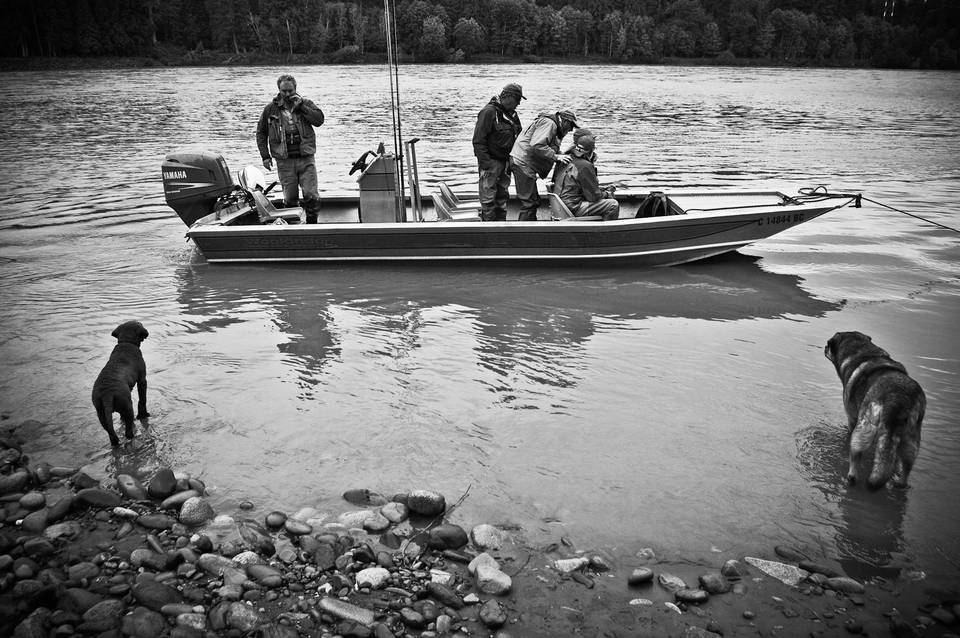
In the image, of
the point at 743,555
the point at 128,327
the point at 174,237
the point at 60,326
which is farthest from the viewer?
the point at 174,237

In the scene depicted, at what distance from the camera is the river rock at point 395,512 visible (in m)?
4.39

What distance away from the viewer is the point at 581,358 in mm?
7074

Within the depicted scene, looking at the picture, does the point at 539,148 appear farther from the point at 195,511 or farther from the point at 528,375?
the point at 195,511

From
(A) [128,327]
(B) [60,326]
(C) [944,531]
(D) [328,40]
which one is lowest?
(C) [944,531]

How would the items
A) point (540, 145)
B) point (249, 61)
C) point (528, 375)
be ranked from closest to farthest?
point (528, 375), point (540, 145), point (249, 61)

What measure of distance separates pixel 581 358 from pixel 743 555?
3136 mm

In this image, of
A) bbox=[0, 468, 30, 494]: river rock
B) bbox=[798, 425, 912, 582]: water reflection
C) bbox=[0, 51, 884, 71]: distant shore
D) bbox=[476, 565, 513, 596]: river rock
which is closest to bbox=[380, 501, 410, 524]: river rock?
bbox=[476, 565, 513, 596]: river rock

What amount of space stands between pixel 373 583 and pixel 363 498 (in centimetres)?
95

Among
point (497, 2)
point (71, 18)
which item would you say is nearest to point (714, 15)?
point (497, 2)

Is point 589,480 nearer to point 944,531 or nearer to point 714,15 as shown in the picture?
point 944,531

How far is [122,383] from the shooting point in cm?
518

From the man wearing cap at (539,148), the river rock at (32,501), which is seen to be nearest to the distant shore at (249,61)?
the man wearing cap at (539,148)

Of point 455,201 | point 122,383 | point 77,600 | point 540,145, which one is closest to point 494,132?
point 540,145

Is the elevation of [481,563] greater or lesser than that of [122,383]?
lesser
